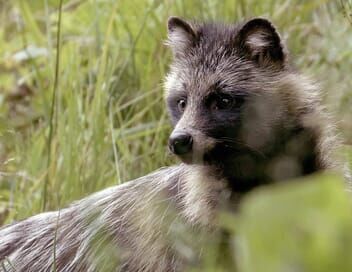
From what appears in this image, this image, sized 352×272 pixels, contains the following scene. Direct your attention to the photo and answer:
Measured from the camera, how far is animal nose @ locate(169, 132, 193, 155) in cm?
346

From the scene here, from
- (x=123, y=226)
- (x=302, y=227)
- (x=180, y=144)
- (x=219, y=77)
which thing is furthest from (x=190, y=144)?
(x=302, y=227)

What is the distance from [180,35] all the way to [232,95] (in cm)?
51

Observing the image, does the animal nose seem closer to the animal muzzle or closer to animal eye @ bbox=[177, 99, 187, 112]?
the animal muzzle

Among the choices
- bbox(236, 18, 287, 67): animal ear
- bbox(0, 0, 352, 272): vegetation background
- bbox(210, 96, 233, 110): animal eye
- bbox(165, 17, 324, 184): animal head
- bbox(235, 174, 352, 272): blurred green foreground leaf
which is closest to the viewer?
bbox(235, 174, 352, 272): blurred green foreground leaf

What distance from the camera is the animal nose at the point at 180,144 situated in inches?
136

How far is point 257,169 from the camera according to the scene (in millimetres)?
3668

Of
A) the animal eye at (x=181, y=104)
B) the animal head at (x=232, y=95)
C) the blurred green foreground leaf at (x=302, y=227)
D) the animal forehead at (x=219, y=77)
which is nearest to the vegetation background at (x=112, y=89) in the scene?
the animal head at (x=232, y=95)

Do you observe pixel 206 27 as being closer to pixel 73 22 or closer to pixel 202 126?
pixel 202 126

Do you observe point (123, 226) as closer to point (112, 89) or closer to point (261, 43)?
point (261, 43)

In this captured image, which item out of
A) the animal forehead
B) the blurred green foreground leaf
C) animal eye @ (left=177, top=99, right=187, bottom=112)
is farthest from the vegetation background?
the blurred green foreground leaf

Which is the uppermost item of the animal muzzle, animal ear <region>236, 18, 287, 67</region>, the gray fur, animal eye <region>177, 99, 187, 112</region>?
animal ear <region>236, 18, 287, 67</region>

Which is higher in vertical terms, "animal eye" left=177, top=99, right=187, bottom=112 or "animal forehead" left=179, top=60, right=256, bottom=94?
"animal forehead" left=179, top=60, right=256, bottom=94

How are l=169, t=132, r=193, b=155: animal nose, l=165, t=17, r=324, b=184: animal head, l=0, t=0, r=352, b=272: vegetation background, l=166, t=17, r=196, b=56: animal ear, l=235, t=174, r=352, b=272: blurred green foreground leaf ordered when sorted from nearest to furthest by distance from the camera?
l=235, t=174, r=352, b=272: blurred green foreground leaf < l=169, t=132, r=193, b=155: animal nose < l=165, t=17, r=324, b=184: animal head < l=166, t=17, r=196, b=56: animal ear < l=0, t=0, r=352, b=272: vegetation background

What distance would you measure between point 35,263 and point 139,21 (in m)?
2.29
